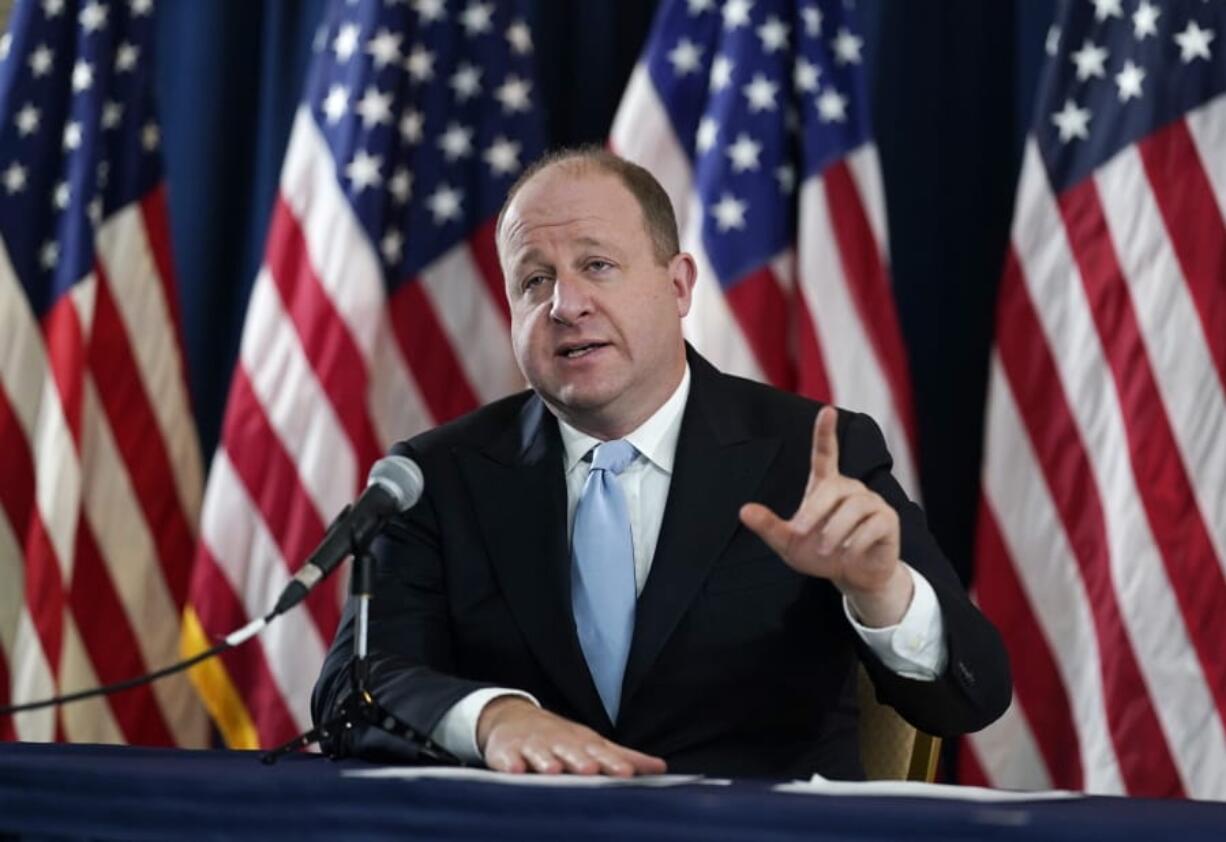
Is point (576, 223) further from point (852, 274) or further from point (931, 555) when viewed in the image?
point (852, 274)

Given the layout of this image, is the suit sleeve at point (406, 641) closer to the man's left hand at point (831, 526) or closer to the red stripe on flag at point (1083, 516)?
the man's left hand at point (831, 526)

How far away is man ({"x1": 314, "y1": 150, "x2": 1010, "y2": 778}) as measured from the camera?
219 centimetres

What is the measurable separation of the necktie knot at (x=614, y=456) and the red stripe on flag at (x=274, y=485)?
1.87m

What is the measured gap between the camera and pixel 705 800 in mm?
1372

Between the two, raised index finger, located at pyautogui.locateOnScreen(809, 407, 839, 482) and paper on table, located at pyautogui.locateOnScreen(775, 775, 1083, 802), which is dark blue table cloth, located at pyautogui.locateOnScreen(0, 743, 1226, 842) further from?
raised index finger, located at pyautogui.locateOnScreen(809, 407, 839, 482)

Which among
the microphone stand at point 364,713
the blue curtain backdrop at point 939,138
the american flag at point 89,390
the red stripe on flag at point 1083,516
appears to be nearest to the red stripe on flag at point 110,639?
the american flag at point 89,390

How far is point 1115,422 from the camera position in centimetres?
367

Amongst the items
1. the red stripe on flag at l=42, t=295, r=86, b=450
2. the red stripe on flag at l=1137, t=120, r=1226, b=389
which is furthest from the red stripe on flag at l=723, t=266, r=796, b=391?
the red stripe on flag at l=42, t=295, r=86, b=450

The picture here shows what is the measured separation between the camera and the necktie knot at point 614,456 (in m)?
2.43

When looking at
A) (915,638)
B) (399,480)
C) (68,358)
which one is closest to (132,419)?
(68,358)

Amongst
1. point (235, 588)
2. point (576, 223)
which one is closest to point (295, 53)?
point (235, 588)

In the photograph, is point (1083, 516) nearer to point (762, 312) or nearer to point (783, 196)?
point (762, 312)

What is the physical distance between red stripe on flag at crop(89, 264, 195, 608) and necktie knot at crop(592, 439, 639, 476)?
2432 mm

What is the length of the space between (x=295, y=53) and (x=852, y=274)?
1.90 m
